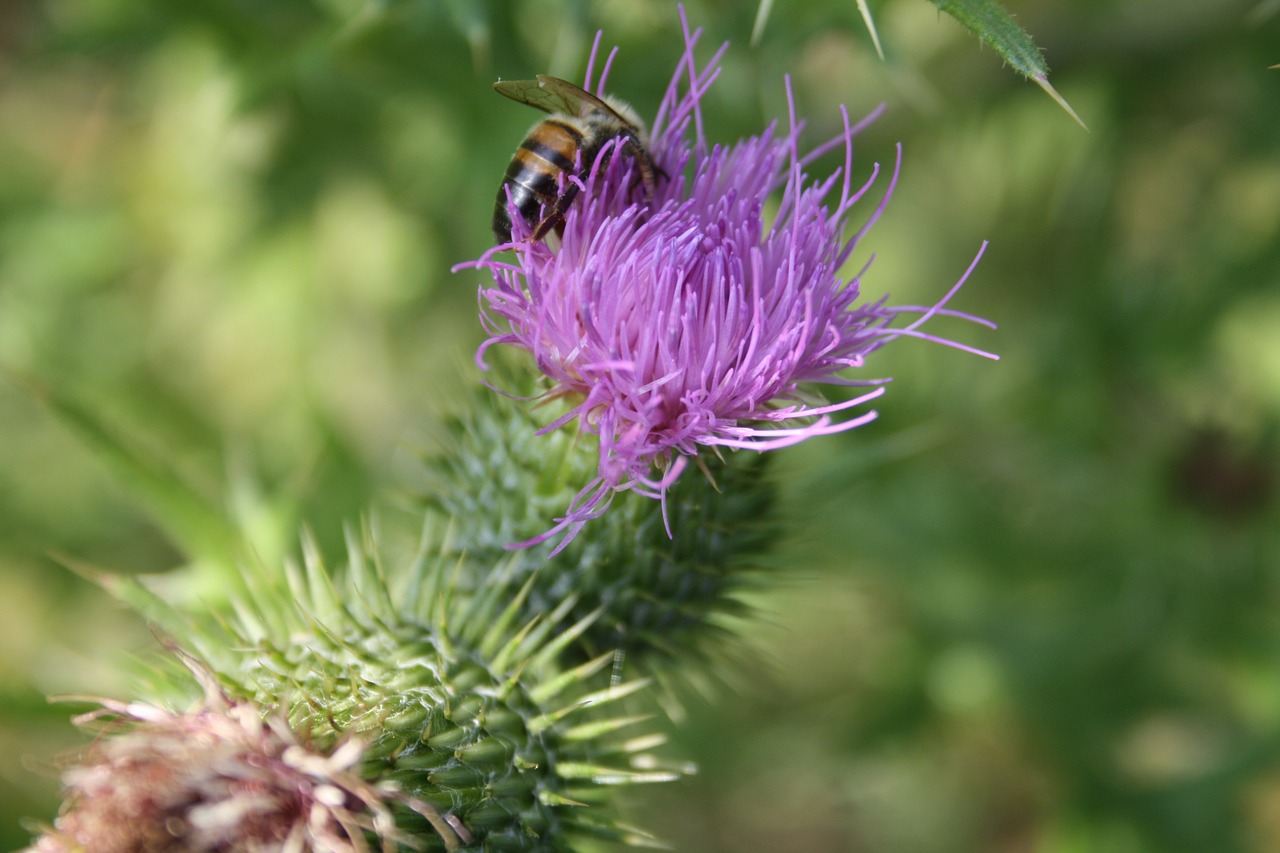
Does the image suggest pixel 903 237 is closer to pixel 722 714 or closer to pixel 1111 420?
pixel 1111 420

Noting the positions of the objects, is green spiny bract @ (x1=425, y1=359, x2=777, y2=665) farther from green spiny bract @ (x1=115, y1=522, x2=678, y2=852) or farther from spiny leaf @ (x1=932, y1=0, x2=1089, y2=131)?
spiny leaf @ (x1=932, y1=0, x2=1089, y2=131)

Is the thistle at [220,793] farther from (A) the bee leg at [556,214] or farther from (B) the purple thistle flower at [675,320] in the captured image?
(A) the bee leg at [556,214]

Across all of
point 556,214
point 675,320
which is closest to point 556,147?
point 556,214

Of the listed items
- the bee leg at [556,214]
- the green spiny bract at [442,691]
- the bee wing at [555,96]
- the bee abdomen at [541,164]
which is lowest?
the green spiny bract at [442,691]

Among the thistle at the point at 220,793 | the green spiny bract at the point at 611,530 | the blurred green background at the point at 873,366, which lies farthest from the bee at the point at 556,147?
the thistle at the point at 220,793

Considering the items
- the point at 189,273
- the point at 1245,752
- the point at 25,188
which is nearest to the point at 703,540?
the point at 1245,752

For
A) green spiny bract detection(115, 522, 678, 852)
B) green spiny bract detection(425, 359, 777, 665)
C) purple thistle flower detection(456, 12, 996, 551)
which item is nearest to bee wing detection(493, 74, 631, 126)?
purple thistle flower detection(456, 12, 996, 551)
